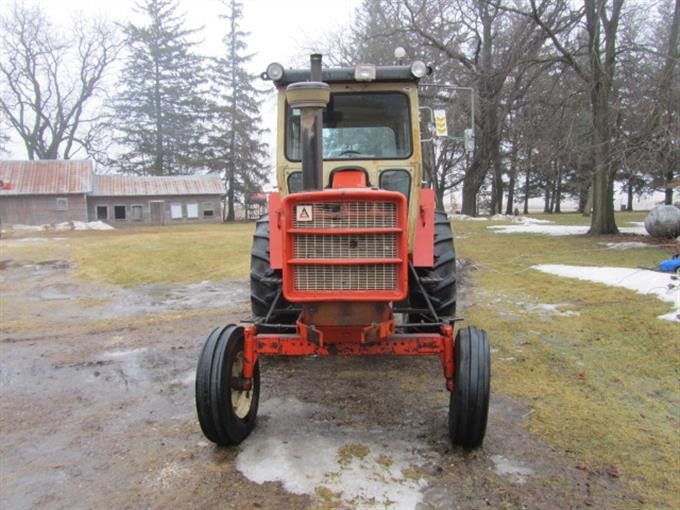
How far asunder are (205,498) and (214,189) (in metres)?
39.7

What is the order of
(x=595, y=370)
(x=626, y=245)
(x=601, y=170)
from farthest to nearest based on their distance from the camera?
(x=601, y=170)
(x=626, y=245)
(x=595, y=370)

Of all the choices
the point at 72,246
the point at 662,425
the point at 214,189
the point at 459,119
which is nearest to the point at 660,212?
the point at 459,119

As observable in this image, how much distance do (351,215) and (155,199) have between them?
128 feet

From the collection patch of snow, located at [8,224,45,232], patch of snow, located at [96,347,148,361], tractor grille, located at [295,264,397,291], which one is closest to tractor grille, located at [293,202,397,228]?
tractor grille, located at [295,264,397,291]

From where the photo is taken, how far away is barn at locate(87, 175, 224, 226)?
129ft

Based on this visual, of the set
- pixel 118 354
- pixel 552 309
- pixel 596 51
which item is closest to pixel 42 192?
pixel 596 51

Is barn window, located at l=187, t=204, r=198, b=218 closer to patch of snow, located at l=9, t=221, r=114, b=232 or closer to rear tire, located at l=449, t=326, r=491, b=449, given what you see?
patch of snow, located at l=9, t=221, r=114, b=232

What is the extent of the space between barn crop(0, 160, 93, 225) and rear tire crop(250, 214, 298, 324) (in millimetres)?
35640

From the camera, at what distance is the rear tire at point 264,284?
17.4 feet

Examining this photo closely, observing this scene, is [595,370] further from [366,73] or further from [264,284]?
[366,73]

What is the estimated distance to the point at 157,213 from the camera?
133ft

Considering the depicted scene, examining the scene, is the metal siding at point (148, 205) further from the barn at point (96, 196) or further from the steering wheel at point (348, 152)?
the steering wheel at point (348, 152)

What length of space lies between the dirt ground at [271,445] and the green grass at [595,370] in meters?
0.24

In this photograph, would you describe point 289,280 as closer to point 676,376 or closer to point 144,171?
point 676,376
